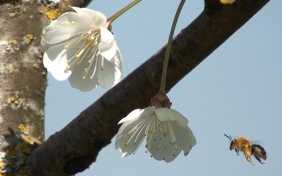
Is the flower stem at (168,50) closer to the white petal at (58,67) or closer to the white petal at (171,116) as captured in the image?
the white petal at (171,116)

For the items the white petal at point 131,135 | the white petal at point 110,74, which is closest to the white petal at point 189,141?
the white petal at point 131,135

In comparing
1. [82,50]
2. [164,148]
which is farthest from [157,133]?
[82,50]

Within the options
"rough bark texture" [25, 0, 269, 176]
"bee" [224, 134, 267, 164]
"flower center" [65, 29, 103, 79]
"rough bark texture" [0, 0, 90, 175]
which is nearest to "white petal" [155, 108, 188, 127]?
"rough bark texture" [25, 0, 269, 176]

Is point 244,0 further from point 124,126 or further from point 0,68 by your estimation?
point 0,68

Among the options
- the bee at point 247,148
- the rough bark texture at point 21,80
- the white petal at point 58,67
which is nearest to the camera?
the white petal at point 58,67

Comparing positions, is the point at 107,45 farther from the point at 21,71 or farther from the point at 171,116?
the point at 21,71
